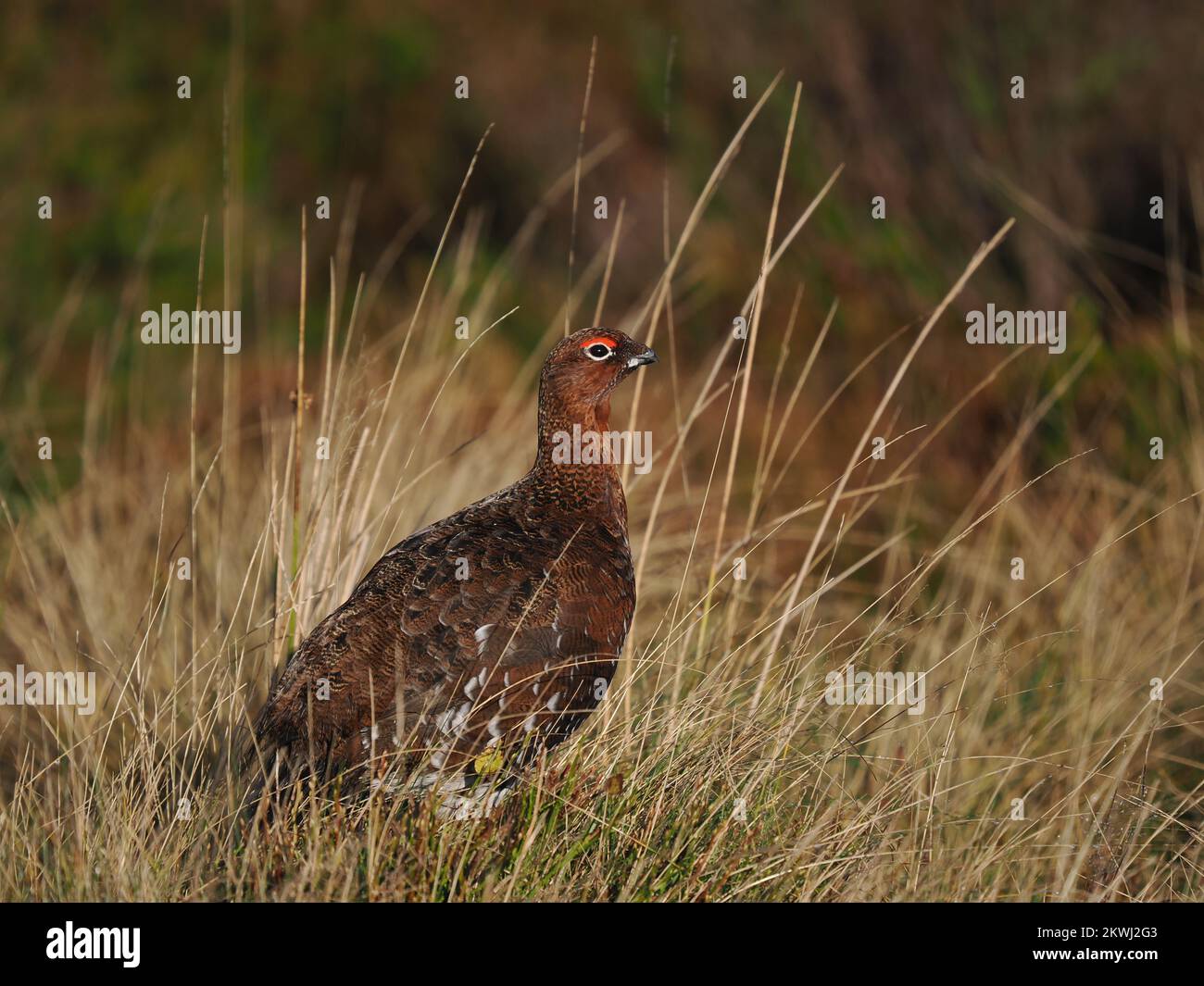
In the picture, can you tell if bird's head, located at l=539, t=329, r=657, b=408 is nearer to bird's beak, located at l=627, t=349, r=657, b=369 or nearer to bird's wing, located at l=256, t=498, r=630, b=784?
bird's beak, located at l=627, t=349, r=657, b=369

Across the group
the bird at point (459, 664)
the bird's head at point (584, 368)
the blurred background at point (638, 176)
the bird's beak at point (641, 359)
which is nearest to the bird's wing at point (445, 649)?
the bird at point (459, 664)

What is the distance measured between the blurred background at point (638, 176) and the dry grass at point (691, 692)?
2.63 feet

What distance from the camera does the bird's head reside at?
11.4 feet

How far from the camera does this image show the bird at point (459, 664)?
3092 mm

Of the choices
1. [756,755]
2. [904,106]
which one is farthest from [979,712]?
[904,106]

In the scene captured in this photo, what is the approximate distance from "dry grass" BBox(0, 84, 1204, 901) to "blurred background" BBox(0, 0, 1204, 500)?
0.80 metres

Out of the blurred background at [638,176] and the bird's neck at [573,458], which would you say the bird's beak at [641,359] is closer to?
the bird's neck at [573,458]

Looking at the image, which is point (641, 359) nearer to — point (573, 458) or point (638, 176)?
point (573, 458)

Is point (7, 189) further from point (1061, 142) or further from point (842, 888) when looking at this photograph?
point (842, 888)

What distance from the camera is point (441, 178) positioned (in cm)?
1194

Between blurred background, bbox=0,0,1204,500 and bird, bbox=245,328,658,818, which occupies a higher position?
blurred background, bbox=0,0,1204,500

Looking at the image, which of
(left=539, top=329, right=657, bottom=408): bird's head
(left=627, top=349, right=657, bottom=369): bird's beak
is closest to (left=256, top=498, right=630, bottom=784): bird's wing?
(left=539, top=329, right=657, bottom=408): bird's head

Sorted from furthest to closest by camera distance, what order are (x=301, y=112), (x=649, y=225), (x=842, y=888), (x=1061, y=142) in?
(x=301, y=112), (x=649, y=225), (x=1061, y=142), (x=842, y=888)
